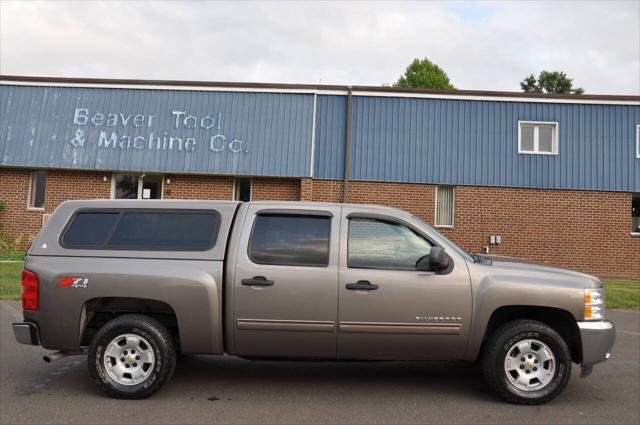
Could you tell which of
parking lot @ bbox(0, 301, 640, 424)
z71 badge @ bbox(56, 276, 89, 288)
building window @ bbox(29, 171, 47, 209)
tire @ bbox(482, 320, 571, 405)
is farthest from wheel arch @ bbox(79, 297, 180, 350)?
building window @ bbox(29, 171, 47, 209)

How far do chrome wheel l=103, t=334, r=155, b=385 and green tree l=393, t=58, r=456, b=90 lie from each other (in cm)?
3595

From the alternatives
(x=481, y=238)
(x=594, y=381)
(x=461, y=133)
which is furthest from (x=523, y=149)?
(x=594, y=381)

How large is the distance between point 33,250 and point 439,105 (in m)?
13.8

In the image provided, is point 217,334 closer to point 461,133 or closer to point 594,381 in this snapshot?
point 594,381

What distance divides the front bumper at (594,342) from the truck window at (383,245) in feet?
5.05

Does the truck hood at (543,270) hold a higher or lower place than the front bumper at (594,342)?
higher

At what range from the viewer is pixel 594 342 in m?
4.96

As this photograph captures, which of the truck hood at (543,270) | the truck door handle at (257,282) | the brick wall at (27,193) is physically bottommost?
the truck door handle at (257,282)

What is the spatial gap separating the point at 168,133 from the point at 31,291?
1256 centimetres

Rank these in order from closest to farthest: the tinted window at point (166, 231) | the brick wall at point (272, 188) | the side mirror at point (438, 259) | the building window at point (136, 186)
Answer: the side mirror at point (438, 259) → the tinted window at point (166, 231) → the brick wall at point (272, 188) → the building window at point (136, 186)

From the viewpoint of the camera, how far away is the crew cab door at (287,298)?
4.98m

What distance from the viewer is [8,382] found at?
550 centimetres

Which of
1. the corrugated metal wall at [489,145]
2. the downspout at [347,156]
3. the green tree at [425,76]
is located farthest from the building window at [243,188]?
the green tree at [425,76]

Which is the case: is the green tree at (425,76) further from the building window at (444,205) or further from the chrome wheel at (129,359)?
the chrome wheel at (129,359)
